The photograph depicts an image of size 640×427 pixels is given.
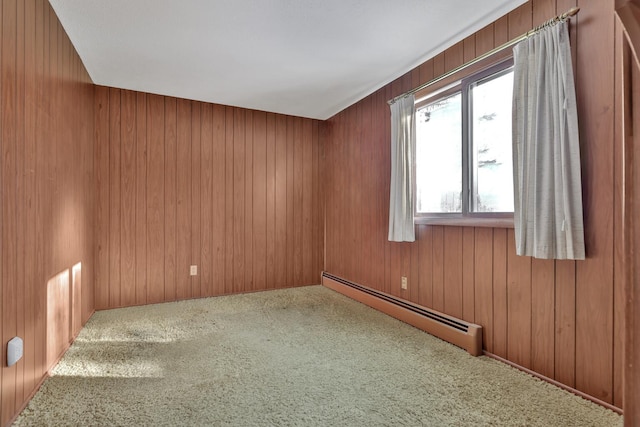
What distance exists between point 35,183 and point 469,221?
103 inches

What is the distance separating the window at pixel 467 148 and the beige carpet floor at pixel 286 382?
1.03 m

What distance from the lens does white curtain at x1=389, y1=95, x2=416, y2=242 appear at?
2713mm

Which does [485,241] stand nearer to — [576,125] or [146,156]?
[576,125]

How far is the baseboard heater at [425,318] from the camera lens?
2.13 m

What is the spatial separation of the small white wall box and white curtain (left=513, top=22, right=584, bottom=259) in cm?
251

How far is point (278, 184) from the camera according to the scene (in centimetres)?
404

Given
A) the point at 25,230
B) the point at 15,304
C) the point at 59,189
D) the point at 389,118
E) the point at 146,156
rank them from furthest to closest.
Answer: the point at 146,156
the point at 389,118
the point at 59,189
the point at 25,230
the point at 15,304

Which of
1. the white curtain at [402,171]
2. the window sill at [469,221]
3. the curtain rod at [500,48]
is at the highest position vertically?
the curtain rod at [500,48]

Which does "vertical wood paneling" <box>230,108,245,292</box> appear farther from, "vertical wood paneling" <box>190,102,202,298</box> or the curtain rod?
the curtain rod

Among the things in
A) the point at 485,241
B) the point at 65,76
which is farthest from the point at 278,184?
the point at 485,241

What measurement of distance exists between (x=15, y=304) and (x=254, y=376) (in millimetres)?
1186

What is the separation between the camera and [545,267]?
1.80m

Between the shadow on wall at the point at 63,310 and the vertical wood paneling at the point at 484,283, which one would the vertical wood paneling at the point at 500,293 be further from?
the shadow on wall at the point at 63,310

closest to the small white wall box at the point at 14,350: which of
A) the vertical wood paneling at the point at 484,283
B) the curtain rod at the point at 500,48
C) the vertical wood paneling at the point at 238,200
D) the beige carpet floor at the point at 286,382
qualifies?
the beige carpet floor at the point at 286,382
